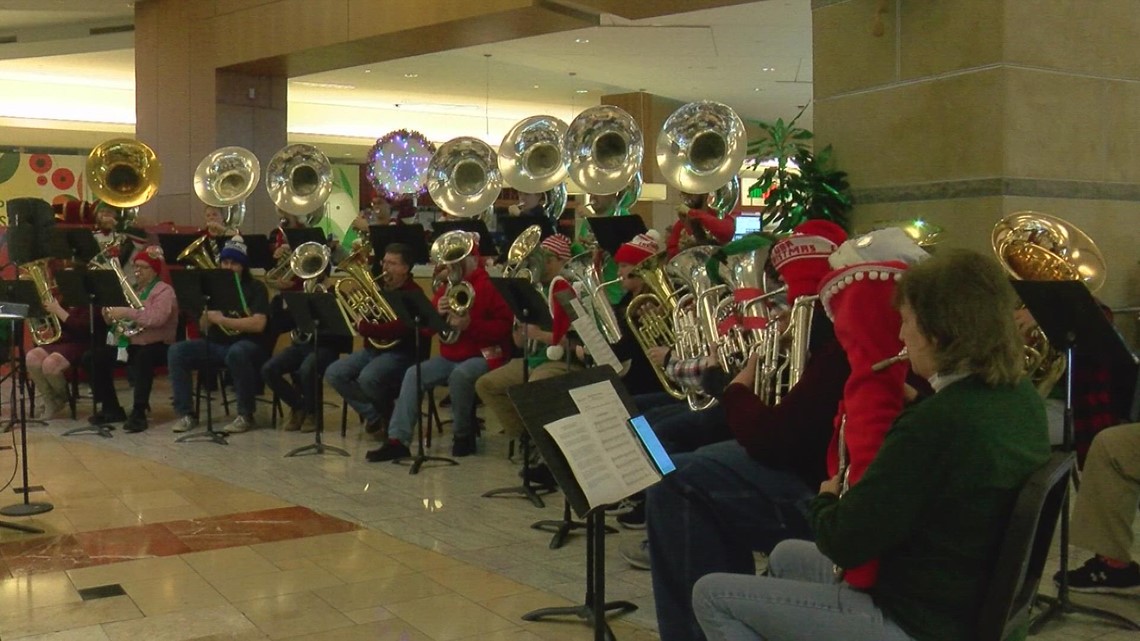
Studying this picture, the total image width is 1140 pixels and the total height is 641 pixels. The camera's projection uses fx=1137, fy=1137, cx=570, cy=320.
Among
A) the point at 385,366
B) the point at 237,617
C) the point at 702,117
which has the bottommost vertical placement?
the point at 237,617

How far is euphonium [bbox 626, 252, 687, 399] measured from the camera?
4.64 meters

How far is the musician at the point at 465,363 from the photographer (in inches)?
258

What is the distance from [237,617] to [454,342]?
9.94 feet

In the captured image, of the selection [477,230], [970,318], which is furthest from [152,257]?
[970,318]

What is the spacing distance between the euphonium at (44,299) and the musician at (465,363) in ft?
10.6

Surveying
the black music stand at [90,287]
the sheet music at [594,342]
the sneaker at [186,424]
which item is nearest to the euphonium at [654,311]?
the sheet music at [594,342]

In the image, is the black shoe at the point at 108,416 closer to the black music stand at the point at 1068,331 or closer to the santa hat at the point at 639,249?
the santa hat at the point at 639,249

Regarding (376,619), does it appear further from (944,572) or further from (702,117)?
(702,117)

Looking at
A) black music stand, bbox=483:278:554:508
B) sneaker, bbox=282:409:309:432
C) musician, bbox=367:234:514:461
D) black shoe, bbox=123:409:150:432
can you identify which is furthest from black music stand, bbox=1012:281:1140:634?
black shoe, bbox=123:409:150:432

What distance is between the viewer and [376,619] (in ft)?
12.5

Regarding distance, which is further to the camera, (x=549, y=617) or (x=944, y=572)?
(x=549, y=617)

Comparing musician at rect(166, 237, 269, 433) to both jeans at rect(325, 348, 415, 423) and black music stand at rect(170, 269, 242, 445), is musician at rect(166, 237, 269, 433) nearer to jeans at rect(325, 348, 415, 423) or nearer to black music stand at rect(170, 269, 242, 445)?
black music stand at rect(170, 269, 242, 445)

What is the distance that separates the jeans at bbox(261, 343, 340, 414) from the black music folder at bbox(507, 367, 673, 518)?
16.1ft

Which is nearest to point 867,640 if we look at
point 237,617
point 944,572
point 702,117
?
point 944,572
